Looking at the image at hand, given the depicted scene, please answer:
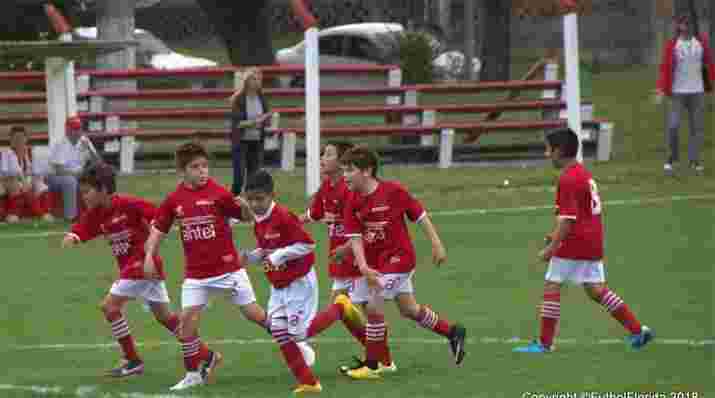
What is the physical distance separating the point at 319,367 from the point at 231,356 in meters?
0.88

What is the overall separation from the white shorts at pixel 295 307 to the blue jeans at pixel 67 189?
1061cm

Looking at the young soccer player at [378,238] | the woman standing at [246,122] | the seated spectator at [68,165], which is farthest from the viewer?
the woman standing at [246,122]

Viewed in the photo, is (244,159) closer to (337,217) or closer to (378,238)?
(337,217)

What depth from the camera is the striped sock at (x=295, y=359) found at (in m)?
9.81

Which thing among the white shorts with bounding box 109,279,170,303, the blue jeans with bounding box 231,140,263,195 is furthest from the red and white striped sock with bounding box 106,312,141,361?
the blue jeans with bounding box 231,140,263,195

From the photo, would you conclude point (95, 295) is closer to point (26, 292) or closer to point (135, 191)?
point (26, 292)

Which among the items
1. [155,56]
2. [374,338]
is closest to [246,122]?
[374,338]

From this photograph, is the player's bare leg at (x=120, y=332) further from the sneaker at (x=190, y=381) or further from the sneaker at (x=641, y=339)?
the sneaker at (x=641, y=339)

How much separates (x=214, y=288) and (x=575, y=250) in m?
2.54

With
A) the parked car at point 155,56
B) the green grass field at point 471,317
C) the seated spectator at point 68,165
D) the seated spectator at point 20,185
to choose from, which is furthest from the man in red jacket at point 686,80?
the parked car at point 155,56

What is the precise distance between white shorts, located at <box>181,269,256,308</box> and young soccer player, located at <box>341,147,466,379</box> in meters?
0.78

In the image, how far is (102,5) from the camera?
27.1 metres

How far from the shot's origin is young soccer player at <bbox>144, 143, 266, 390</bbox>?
10234 millimetres

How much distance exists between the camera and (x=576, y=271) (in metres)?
11.0
